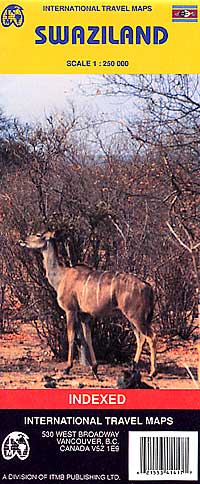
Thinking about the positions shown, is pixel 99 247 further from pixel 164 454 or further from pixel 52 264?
pixel 164 454

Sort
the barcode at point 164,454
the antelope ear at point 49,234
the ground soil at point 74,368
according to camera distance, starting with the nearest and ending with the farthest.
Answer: the barcode at point 164,454 < the ground soil at point 74,368 < the antelope ear at point 49,234

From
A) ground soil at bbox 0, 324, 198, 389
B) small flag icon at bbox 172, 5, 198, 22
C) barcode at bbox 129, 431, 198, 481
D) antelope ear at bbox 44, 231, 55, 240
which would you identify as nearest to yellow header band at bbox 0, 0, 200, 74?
small flag icon at bbox 172, 5, 198, 22

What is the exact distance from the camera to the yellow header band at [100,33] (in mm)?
3166

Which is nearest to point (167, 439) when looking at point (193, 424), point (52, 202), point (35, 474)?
point (193, 424)

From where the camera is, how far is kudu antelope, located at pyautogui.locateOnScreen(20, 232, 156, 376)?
333 cm

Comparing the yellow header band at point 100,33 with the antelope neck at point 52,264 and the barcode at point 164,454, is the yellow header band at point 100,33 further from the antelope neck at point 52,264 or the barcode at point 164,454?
the barcode at point 164,454

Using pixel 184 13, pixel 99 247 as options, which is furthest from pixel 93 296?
pixel 184 13

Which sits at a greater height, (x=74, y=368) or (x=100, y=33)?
(x=100, y=33)

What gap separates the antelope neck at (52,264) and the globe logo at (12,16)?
688 millimetres

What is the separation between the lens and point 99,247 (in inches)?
132

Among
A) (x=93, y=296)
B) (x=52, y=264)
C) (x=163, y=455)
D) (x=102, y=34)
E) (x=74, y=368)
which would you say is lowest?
(x=163, y=455)

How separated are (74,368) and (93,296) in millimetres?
233

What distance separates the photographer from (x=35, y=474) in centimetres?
317

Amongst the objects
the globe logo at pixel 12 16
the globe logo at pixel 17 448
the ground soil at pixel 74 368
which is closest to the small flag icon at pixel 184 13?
the globe logo at pixel 12 16
